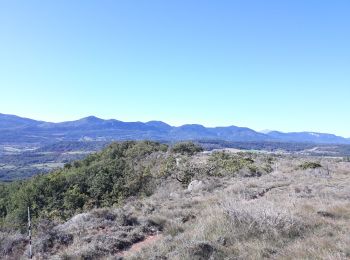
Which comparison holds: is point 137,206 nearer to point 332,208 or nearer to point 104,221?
point 104,221

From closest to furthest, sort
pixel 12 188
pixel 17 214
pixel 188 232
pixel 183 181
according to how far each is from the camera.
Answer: pixel 188 232, pixel 183 181, pixel 17 214, pixel 12 188

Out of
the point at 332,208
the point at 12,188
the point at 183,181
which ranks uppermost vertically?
the point at 332,208

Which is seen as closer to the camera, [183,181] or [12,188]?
[183,181]

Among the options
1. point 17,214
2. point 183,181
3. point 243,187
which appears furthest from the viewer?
point 17,214

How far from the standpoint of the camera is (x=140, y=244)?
380 inches

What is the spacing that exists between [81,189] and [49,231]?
87.7ft

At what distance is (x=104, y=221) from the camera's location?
11812mm

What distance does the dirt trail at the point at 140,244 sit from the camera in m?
8.93

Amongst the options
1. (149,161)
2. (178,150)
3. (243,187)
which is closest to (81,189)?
(149,161)

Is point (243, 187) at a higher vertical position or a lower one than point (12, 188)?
higher

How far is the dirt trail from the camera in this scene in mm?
8930

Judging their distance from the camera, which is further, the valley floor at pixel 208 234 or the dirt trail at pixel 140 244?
the dirt trail at pixel 140 244

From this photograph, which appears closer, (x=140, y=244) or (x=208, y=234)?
(x=208, y=234)

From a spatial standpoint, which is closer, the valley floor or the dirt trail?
the valley floor
